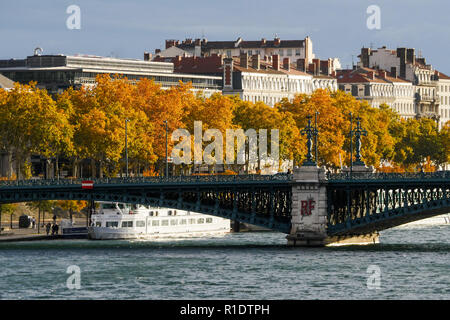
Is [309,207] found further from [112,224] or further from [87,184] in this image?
[112,224]

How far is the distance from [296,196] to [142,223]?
20.7 m

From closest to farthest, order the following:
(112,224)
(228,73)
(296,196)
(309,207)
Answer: (309,207), (296,196), (112,224), (228,73)

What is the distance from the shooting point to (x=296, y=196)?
113 m

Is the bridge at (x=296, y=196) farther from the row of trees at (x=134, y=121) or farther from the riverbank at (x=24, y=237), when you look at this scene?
the row of trees at (x=134, y=121)

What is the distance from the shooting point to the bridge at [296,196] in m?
112

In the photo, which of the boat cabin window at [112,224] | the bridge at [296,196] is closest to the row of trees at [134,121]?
the boat cabin window at [112,224]

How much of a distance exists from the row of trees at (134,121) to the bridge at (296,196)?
2549 centimetres

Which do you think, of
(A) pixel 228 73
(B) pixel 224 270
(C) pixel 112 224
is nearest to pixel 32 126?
(C) pixel 112 224

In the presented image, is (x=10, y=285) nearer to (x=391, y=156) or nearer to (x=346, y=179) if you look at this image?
(x=346, y=179)

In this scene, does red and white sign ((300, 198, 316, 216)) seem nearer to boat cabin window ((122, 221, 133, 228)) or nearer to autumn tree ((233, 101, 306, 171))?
boat cabin window ((122, 221, 133, 228))

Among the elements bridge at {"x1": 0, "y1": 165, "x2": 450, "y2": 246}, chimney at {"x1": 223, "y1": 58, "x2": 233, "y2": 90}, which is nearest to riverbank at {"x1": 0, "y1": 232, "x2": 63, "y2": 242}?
bridge at {"x1": 0, "y1": 165, "x2": 450, "y2": 246}

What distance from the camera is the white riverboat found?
12762cm
